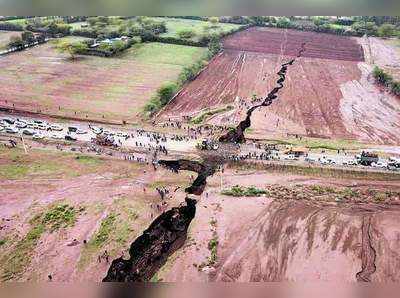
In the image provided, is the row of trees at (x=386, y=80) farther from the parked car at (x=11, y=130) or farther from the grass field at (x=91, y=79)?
the parked car at (x=11, y=130)

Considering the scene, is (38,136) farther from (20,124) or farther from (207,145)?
(207,145)

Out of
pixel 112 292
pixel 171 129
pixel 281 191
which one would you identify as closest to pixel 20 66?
pixel 171 129

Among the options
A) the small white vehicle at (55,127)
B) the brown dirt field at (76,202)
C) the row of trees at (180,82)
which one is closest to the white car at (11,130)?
the small white vehicle at (55,127)

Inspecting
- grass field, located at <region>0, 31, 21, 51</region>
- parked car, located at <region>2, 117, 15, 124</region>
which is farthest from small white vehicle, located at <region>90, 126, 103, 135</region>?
grass field, located at <region>0, 31, 21, 51</region>

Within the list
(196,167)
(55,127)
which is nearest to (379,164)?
(196,167)

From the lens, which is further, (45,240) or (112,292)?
(45,240)

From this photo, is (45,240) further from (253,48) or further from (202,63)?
(253,48)

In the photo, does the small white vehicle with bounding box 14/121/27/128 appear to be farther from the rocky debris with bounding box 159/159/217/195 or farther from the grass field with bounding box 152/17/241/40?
the grass field with bounding box 152/17/241/40
